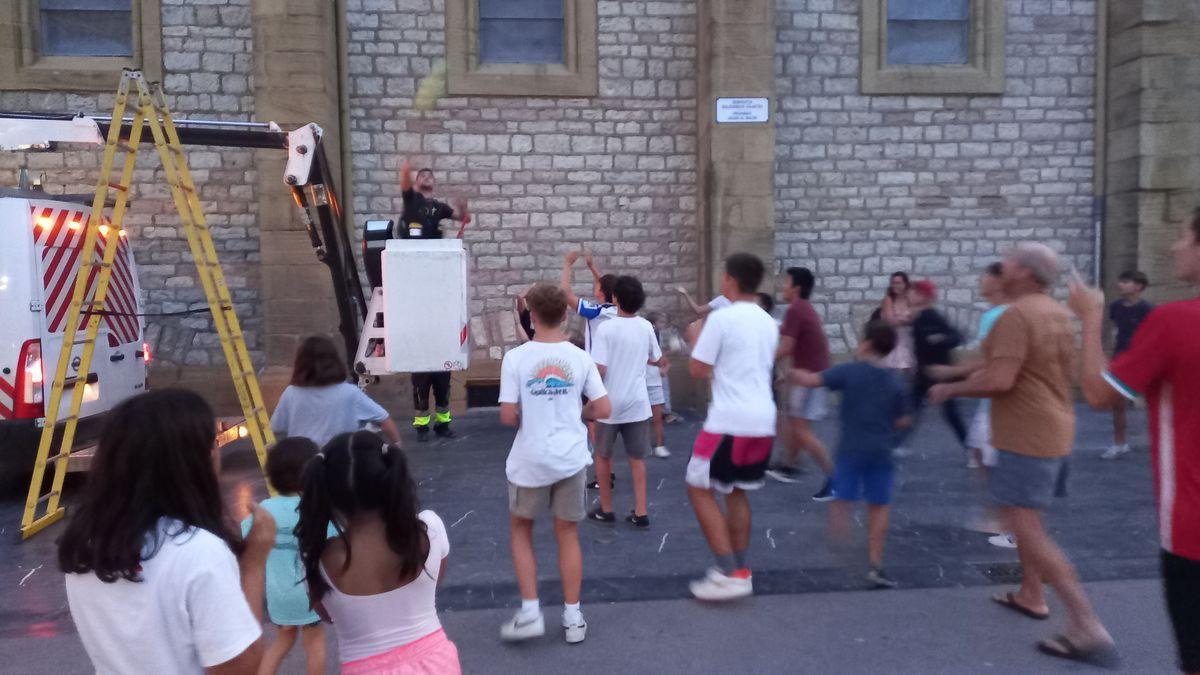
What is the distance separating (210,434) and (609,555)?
372cm

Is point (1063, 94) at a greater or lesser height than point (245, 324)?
greater

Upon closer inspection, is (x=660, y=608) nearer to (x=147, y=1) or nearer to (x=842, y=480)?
(x=842, y=480)

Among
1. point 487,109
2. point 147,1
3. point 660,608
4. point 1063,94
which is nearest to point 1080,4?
point 1063,94

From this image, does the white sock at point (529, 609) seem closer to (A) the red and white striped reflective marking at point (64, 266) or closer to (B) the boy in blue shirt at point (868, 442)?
(B) the boy in blue shirt at point (868, 442)

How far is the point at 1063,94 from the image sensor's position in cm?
1112

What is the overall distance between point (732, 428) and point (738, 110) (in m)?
6.43

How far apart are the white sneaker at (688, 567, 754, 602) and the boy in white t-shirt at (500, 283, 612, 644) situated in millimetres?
721

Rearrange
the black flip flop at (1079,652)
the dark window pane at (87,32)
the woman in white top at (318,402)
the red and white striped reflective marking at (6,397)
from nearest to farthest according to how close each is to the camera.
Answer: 1. the black flip flop at (1079,652)
2. the woman in white top at (318,402)
3. the red and white striped reflective marking at (6,397)
4. the dark window pane at (87,32)

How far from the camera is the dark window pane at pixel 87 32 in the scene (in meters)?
10.3

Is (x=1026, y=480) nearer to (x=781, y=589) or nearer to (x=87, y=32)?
(x=781, y=589)

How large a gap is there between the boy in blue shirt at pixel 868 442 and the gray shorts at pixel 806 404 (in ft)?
4.67

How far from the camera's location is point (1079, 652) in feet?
12.9

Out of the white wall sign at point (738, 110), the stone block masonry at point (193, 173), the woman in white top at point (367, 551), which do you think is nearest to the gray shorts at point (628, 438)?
the woman in white top at point (367, 551)

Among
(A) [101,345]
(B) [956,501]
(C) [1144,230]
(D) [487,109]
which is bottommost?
(B) [956,501]
